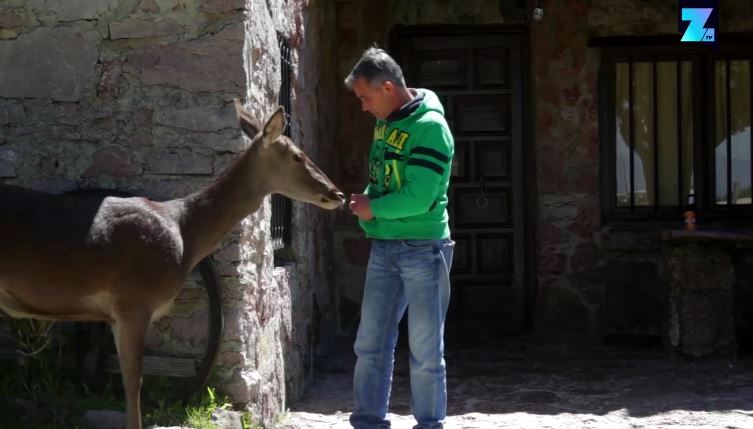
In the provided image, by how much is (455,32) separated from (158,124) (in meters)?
4.67

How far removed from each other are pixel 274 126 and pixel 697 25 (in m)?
5.39

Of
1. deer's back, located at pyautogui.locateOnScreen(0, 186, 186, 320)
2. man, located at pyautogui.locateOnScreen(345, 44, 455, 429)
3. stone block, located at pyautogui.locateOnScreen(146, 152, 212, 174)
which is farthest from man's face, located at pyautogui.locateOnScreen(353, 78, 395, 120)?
deer's back, located at pyautogui.locateOnScreen(0, 186, 186, 320)

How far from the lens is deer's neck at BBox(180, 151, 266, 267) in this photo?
16.4 ft

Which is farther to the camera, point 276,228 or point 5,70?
point 276,228

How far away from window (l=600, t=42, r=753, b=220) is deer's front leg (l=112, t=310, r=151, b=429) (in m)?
5.68

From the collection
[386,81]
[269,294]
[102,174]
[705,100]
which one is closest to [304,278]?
[269,294]

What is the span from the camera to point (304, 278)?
768 centimetres

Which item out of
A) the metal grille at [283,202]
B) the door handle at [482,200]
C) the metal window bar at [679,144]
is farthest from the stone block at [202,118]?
the metal window bar at [679,144]

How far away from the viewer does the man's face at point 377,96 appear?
4.96 meters

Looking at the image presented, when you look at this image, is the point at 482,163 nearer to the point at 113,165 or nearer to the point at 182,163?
the point at 182,163

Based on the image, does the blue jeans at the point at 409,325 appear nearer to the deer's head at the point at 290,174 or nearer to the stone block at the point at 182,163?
the deer's head at the point at 290,174

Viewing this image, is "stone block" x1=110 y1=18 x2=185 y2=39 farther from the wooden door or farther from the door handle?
the door handle

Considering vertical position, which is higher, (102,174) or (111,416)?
(102,174)

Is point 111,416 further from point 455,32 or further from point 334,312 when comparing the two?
point 455,32
